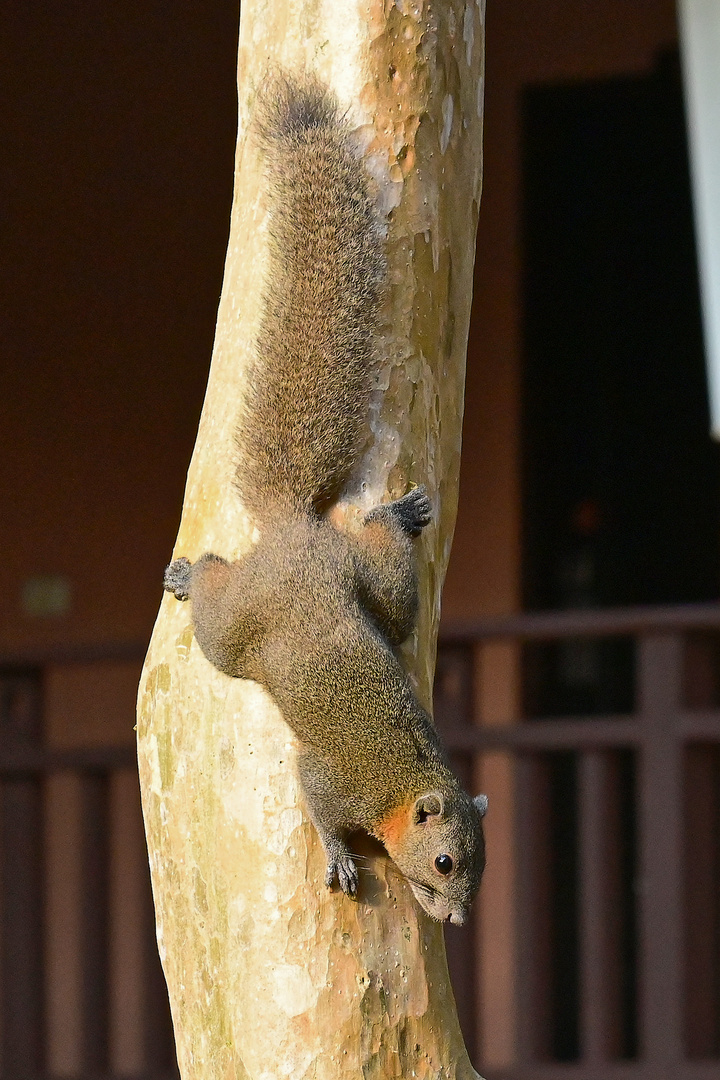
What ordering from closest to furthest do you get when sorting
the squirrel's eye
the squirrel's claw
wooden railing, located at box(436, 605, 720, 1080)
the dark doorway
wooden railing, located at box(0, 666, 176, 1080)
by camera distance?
the squirrel's eye
the squirrel's claw
wooden railing, located at box(436, 605, 720, 1080)
wooden railing, located at box(0, 666, 176, 1080)
the dark doorway

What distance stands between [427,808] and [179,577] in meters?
0.42

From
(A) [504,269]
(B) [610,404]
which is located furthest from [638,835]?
(A) [504,269]

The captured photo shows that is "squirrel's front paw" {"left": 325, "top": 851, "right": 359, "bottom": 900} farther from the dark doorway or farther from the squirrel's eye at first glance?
the dark doorway

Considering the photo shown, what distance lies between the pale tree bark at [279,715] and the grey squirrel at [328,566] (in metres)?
0.03

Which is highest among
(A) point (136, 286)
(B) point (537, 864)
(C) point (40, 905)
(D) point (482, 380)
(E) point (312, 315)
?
(A) point (136, 286)

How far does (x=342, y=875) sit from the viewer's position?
1382 millimetres

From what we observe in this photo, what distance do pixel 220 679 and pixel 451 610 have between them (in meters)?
2.75

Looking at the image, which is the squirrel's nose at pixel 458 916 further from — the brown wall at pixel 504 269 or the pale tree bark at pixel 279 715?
the brown wall at pixel 504 269

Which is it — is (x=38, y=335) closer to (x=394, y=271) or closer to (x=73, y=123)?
(x=73, y=123)

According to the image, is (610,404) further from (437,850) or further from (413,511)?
(437,850)

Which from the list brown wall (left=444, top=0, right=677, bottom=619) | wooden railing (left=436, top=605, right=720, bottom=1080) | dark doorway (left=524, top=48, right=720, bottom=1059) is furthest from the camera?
dark doorway (left=524, top=48, right=720, bottom=1059)

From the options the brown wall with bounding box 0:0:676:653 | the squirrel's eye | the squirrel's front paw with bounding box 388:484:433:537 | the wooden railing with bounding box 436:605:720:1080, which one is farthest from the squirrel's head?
the brown wall with bounding box 0:0:676:653

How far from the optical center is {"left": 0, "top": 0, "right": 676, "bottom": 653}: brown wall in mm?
4207

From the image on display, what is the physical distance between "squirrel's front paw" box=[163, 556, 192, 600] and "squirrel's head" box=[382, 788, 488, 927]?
1.22 feet
